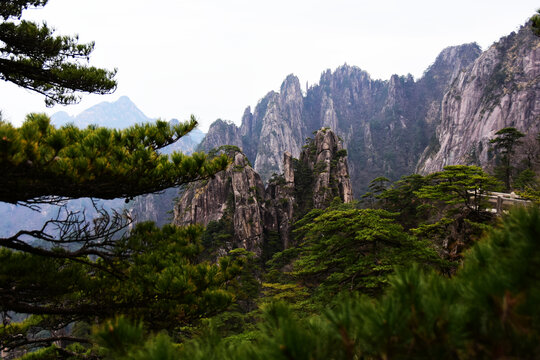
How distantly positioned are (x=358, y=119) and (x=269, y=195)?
90.5 meters

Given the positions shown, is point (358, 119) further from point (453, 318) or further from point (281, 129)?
point (453, 318)

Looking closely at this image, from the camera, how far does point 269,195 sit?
38.4m

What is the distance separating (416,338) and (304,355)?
43cm

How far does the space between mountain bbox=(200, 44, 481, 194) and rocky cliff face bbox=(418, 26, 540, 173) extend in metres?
21.6

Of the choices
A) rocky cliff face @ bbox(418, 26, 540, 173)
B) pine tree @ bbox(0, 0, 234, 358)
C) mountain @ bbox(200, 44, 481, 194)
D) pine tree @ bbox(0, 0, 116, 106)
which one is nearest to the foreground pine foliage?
pine tree @ bbox(0, 0, 234, 358)

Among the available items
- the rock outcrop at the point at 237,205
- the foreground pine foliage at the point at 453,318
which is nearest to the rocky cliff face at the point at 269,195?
the rock outcrop at the point at 237,205

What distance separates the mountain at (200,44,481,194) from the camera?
93.8 meters

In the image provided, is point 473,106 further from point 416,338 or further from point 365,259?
point 416,338

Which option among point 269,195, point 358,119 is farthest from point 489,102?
point 269,195

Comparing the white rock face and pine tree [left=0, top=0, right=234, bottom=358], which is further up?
the white rock face

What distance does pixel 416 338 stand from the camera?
0.93 meters

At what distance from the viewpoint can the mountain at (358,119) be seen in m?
93.8

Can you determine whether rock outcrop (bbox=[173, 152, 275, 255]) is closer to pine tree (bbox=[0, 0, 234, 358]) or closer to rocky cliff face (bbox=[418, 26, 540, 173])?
pine tree (bbox=[0, 0, 234, 358])

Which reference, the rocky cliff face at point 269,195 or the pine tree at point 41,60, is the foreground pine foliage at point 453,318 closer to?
the pine tree at point 41,60
